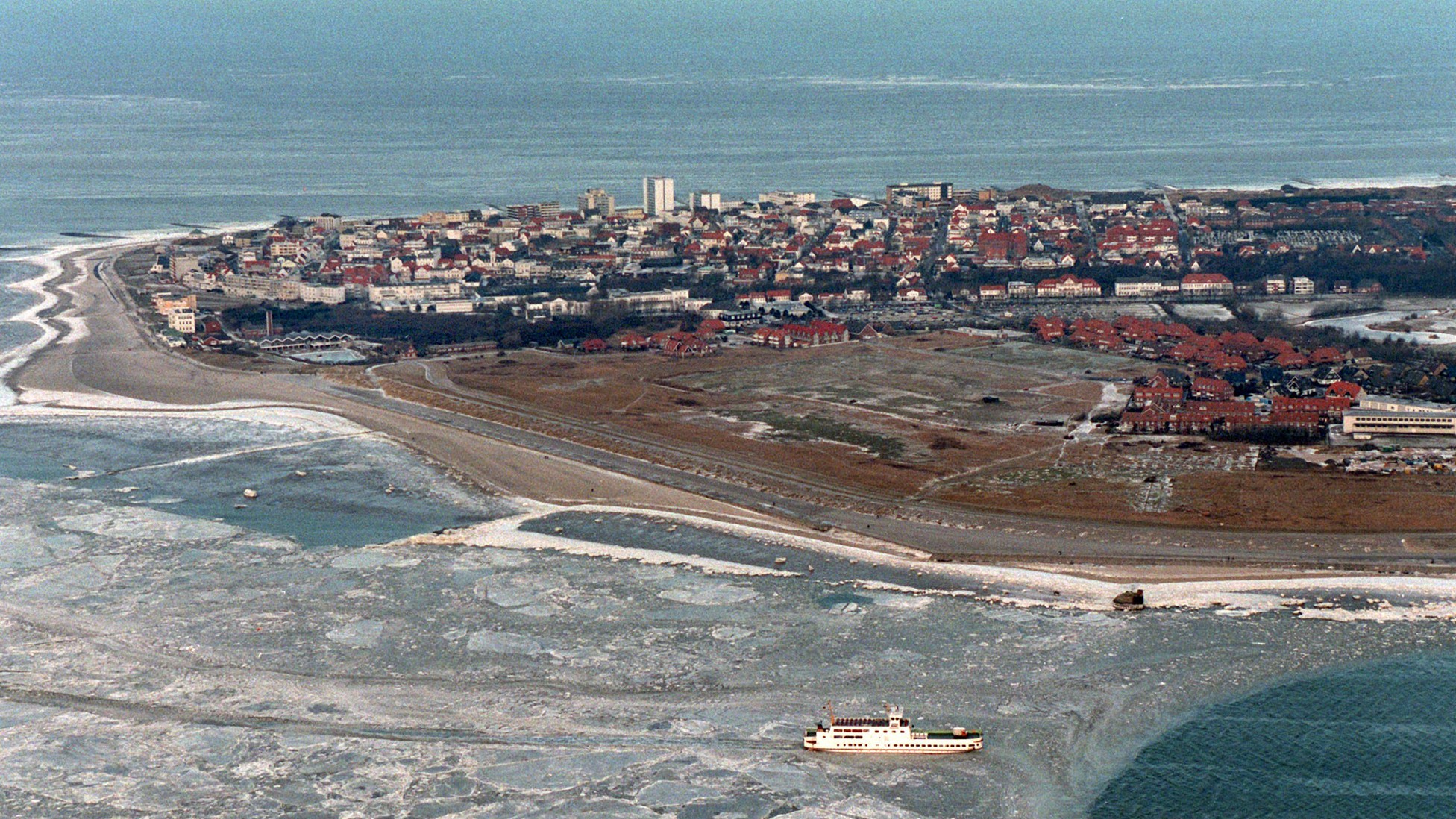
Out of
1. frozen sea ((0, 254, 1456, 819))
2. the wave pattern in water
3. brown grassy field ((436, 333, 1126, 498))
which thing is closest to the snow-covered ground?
frozen sea ((0, 254, 1456, 819))

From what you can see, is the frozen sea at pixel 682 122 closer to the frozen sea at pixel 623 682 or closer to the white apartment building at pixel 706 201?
the white apartment building at pixel 706 201

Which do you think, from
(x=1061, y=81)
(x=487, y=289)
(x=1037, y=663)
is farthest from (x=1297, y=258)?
(x=1061, y=81)

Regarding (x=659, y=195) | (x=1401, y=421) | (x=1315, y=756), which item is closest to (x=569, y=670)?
(x=1315, y=756)

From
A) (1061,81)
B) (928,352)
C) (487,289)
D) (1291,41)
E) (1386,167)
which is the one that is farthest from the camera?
(1291,41)

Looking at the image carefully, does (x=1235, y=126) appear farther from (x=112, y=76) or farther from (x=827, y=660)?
(x=112, y=76)

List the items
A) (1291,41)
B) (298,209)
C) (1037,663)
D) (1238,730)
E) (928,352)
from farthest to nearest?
(1291,41), (298,209), (928,352), (1037,663), (1238,730)

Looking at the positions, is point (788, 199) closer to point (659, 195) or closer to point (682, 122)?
point (659, 195)

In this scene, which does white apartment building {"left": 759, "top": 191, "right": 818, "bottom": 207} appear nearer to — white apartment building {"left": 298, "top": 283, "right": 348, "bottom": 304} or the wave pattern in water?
white apartment building {"left": 298, "top": 283, "right": 348, "bottom": 304}
